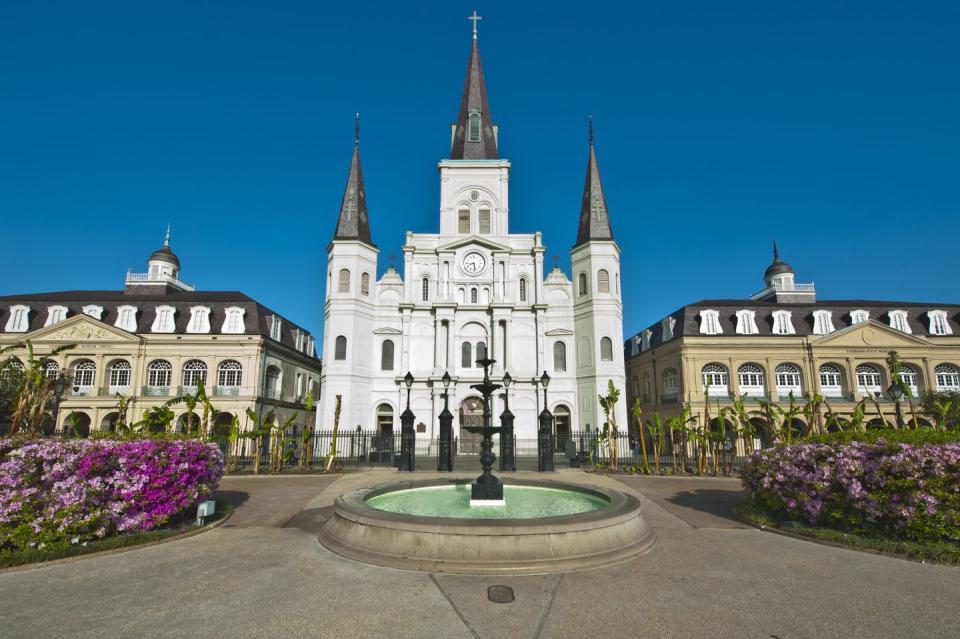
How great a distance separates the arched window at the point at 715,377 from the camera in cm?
3662

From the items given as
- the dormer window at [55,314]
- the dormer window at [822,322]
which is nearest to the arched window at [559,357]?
the dormer window at [822,322]

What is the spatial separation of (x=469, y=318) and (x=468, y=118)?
59.5 feet

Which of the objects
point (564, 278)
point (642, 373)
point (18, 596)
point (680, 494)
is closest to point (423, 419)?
point (564, 278)

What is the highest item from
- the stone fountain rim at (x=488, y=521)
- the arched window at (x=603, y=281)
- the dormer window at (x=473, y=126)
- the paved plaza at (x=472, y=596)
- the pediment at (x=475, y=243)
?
the dormer window at (x=473, y=126)

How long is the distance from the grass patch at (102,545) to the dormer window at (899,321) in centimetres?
4574

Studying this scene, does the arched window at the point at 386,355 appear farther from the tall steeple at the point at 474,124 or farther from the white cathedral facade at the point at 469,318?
the tall steeple at the point at 474,124

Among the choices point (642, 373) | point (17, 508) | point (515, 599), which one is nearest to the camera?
point (515, 599)

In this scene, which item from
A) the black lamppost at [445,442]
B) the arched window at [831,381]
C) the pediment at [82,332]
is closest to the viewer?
the black lamppost at [445,442]

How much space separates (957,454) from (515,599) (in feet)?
25.9

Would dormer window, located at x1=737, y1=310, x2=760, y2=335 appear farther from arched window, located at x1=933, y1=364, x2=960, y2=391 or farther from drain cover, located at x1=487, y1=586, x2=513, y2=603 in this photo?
drain cover, located at x1=487, y1=586, x2=513, y2=603

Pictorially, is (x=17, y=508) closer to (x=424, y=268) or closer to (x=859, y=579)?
(x=859, y=579)

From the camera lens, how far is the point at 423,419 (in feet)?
120

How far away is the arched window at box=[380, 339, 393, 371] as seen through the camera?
38.1 m

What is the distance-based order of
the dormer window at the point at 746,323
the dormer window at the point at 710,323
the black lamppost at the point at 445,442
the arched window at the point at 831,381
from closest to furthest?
the black lamppost at the point at 445,442
the arched window at the point at 831,381
the dormer window at the point at 710,323
the dormer window at the point at 746,323
